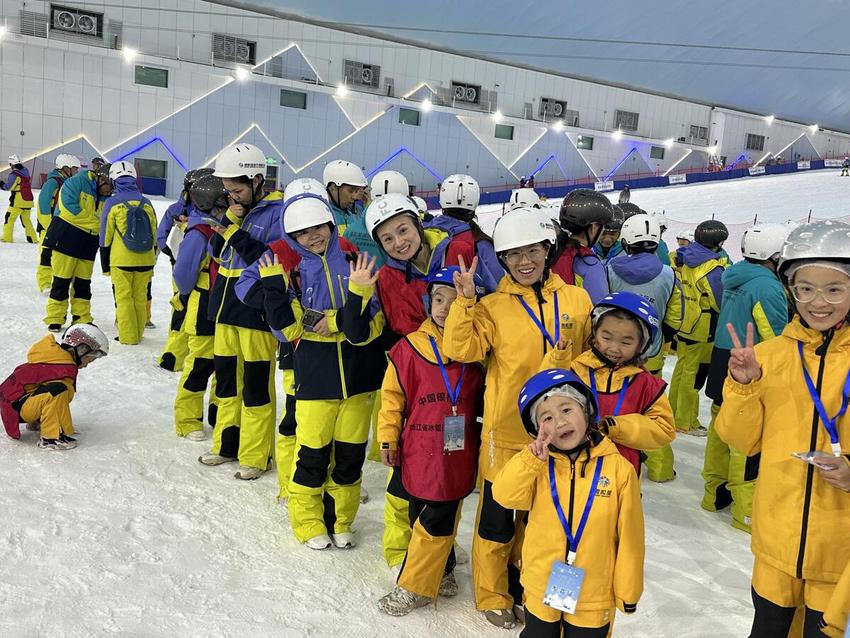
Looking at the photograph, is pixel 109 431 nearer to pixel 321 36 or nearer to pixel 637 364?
pixel 637 364

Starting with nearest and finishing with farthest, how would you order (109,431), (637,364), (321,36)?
(637,364), (109,431), (321,36)

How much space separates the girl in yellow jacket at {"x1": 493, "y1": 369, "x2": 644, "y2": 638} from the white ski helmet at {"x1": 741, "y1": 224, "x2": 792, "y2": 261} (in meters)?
2.79

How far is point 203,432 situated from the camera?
198 inches

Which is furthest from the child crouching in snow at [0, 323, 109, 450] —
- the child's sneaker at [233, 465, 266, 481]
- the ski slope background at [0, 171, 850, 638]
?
the child's sneaker at [233, 465, 266, 481]

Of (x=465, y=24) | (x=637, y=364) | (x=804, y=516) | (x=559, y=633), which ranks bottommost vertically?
(x=559, y=633)

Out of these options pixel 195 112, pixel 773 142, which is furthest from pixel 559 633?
pixel 773 142

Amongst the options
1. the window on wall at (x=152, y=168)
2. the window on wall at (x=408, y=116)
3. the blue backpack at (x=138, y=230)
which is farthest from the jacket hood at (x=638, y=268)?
the window on wall at (x=408, y=116)

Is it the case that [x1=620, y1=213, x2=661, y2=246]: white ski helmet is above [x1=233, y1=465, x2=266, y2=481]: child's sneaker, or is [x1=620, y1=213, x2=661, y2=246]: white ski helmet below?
above

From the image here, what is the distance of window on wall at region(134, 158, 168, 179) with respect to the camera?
2600 centimetres

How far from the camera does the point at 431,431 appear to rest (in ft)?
9.82

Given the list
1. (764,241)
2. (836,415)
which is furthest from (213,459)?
(764,241)

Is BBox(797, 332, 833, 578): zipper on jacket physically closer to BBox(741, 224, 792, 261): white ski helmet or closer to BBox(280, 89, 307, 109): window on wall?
BBox(741, 224, 792, 261): white ski helmet

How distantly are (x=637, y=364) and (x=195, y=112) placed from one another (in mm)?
27869

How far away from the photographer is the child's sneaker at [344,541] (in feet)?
11.7
